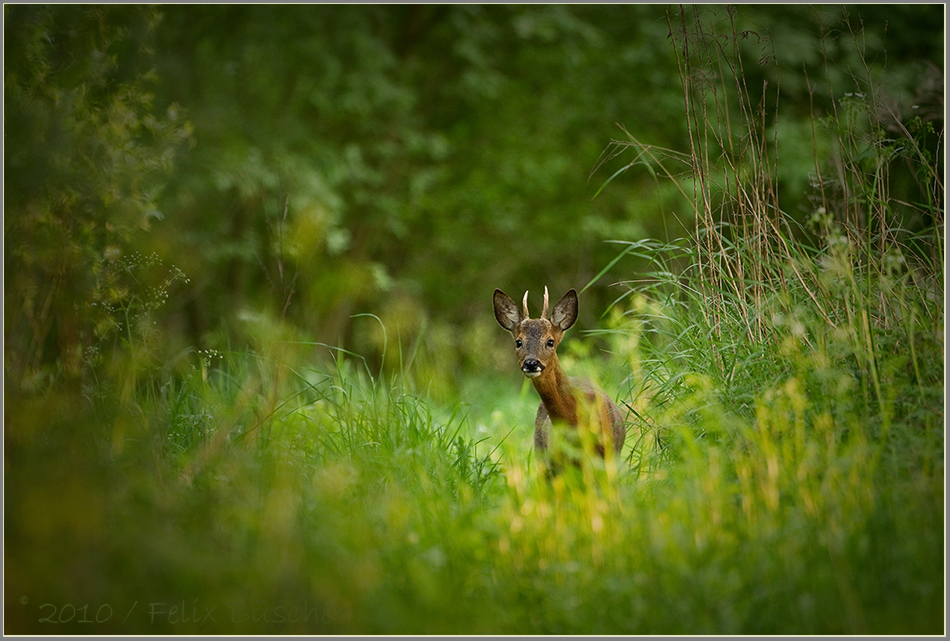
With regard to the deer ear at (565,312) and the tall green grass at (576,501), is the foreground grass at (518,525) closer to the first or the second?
the tall green grass at (576,501)

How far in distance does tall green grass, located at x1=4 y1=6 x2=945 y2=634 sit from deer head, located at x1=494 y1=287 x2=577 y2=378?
1.86ft

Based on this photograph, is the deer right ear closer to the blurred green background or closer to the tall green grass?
the blurred green background

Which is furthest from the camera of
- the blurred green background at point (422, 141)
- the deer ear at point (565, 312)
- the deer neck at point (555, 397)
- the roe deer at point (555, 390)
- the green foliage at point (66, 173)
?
the blurred green background at point (422, 141)

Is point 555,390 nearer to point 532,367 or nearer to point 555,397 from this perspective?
point 555,397

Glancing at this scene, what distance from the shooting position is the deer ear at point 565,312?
15.6 feet

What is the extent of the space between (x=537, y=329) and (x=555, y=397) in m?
0.45

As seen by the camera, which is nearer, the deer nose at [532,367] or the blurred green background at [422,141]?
the deer nose at [532,367]

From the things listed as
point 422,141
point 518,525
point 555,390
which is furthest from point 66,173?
point 422,141

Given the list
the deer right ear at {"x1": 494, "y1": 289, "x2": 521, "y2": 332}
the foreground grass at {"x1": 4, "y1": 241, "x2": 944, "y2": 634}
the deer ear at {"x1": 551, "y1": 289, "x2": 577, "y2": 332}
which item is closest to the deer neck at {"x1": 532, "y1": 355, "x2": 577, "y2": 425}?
the deer ear at {"x1": 551, "y1": 289, "x2": 577, "y2": 332}

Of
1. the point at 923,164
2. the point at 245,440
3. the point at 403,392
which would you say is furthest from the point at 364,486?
the point at 923,164

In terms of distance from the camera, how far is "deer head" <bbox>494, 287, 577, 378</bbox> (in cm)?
442

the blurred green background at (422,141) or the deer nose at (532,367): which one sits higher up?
the blurred green background at (422,141)

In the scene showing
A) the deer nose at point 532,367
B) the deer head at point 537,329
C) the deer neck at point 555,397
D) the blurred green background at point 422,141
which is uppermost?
the blurred green background at point 422,141

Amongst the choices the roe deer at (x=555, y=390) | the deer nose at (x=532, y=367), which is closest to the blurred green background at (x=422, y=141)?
the roe deer at (x=555, y=390)
